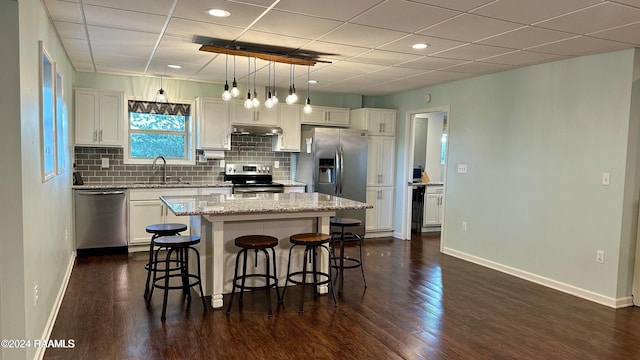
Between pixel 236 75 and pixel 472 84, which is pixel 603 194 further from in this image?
pixel 236 75

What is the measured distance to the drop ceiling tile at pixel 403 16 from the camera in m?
2.87

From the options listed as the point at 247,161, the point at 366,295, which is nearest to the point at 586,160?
the point at 366,295

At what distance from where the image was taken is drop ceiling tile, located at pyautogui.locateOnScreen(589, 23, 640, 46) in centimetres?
320

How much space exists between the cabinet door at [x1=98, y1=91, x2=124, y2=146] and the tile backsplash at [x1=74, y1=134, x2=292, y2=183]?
298mm

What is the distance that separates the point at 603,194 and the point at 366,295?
2418 millimetres

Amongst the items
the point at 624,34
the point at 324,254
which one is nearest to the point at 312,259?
the point at 324,254

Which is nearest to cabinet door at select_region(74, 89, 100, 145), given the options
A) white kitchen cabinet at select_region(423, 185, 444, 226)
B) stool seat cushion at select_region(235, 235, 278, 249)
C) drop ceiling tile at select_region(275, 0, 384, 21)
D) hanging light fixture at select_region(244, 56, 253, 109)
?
hanging light fixture at select_region(244, 56, 253, 109)

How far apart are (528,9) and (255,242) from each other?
2.65 metres

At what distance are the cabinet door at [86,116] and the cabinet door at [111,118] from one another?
0.23 feet

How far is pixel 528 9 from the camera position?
2861 millimetres

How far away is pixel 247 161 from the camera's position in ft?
21.8

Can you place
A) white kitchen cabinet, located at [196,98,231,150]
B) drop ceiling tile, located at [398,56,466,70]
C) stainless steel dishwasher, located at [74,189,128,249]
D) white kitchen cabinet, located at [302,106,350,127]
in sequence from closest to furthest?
drop ceiling tile, located at [398,56,466,70]
stainless steel dishwasher, located at [74,189,128,249]
white kitchen cabinet, located at [196,98,231,150]
white kitchen cabinet, located at [302,106,350,127]

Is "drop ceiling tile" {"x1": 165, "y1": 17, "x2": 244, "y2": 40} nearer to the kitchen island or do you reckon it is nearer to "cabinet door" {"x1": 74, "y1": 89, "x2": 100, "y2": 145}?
the kitchen island

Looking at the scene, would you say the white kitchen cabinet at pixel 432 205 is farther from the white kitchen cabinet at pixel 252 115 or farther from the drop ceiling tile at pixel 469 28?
the drop ceiling tile at pixel 469 28
